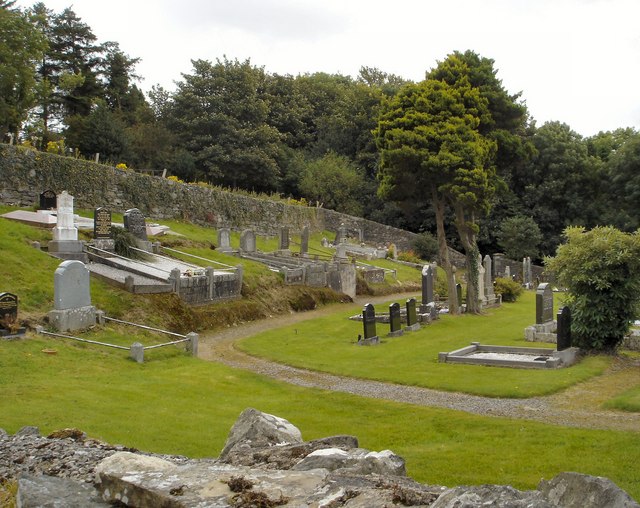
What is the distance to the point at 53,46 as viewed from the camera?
1777 inches

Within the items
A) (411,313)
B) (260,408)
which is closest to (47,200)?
(411,313)

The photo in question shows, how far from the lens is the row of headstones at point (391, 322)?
1792cm

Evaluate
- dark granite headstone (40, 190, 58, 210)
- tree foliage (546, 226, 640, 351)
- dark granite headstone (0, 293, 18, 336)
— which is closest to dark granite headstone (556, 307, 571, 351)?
tree foliage (546, 226, 640, 351)

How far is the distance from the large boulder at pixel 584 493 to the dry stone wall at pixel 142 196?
2717 cm

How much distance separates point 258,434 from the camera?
5.65 m

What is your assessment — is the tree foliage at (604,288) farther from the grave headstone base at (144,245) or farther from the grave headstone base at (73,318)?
the grave headstone base at (144,245)

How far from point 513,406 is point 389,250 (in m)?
30.0

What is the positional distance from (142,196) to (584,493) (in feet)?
104

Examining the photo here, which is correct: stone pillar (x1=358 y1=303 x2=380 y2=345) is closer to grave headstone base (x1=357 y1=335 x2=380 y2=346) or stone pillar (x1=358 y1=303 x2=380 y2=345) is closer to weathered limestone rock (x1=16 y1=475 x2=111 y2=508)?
grave headstone base (x1=357 y1=335 x2=380 y2=346)

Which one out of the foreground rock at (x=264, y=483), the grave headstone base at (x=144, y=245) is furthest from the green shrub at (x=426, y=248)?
the foreground rock at (x=264, y=483)

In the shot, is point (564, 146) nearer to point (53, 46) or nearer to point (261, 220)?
point (261, 220)

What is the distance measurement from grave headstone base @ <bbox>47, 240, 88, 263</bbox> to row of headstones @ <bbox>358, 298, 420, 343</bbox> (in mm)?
9113

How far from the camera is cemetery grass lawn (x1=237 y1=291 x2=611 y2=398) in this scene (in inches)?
515

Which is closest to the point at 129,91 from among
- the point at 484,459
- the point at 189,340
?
the point at 189,340
